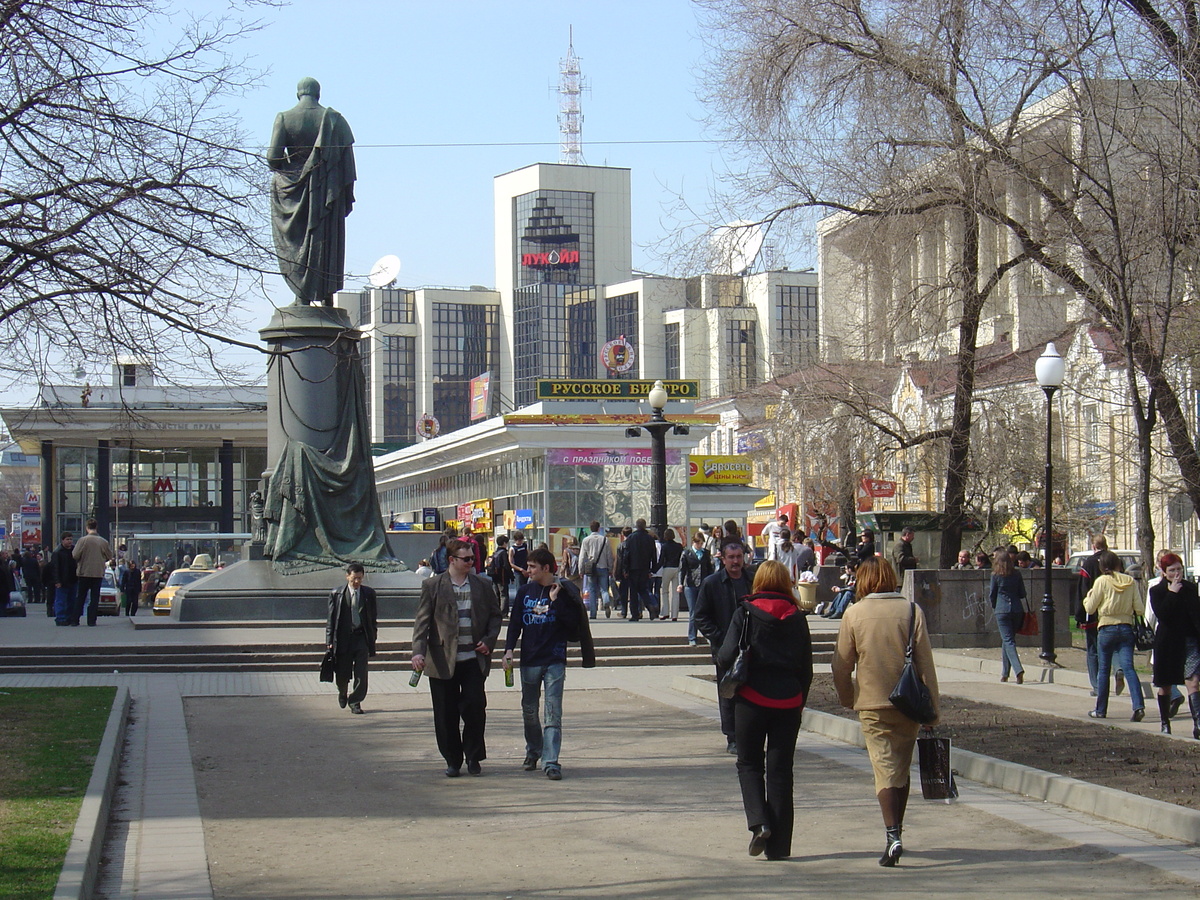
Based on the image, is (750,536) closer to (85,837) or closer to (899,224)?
(899,224)

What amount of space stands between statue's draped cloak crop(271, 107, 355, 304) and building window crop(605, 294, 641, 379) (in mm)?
126680

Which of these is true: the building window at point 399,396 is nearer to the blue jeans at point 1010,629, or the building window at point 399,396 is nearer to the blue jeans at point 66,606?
the blue jeans at point 66,606

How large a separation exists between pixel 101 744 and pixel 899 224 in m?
15.2

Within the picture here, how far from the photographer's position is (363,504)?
2309 cm

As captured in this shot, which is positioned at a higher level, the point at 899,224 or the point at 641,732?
the point at 899,224

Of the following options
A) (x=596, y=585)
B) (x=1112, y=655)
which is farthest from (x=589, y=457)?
(x=1112, y=655)

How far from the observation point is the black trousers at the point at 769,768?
7.84 meters

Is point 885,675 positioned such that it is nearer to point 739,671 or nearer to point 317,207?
point 739,671

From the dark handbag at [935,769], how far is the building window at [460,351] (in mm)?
153124

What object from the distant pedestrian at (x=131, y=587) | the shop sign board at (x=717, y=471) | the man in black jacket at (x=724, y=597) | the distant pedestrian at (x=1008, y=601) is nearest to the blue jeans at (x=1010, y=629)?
the distant pedestrian at (x=1008, y=601)

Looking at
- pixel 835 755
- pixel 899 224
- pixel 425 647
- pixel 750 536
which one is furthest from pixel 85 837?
pixel 750 536

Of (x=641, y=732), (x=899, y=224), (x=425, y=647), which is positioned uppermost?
(x=899, y=224)

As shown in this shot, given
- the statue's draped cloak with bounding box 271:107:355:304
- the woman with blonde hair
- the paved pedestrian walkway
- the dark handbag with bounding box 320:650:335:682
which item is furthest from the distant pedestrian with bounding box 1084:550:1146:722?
the statue's draped cloak with bounding box 271:107:355:304

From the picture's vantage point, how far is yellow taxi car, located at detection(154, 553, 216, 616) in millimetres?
35438
